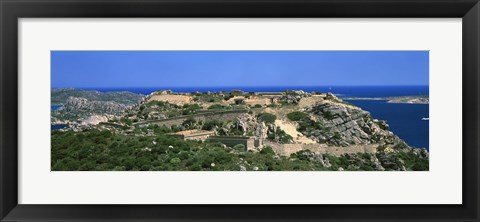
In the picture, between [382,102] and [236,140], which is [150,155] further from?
[382,102]

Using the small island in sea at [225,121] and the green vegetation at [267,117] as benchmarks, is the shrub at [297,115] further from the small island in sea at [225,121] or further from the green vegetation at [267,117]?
the green vegetation at [267,117]

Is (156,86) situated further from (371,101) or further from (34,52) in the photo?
(371,101)

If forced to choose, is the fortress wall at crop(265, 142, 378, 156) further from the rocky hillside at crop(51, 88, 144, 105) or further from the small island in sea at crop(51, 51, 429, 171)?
the rocky hillside at crop(51, 88, 144, 105)

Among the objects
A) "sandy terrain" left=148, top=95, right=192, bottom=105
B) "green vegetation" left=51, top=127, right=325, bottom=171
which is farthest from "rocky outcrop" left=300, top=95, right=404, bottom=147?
"sandy terrain" left=148, top=95, right=192, bottom=105
